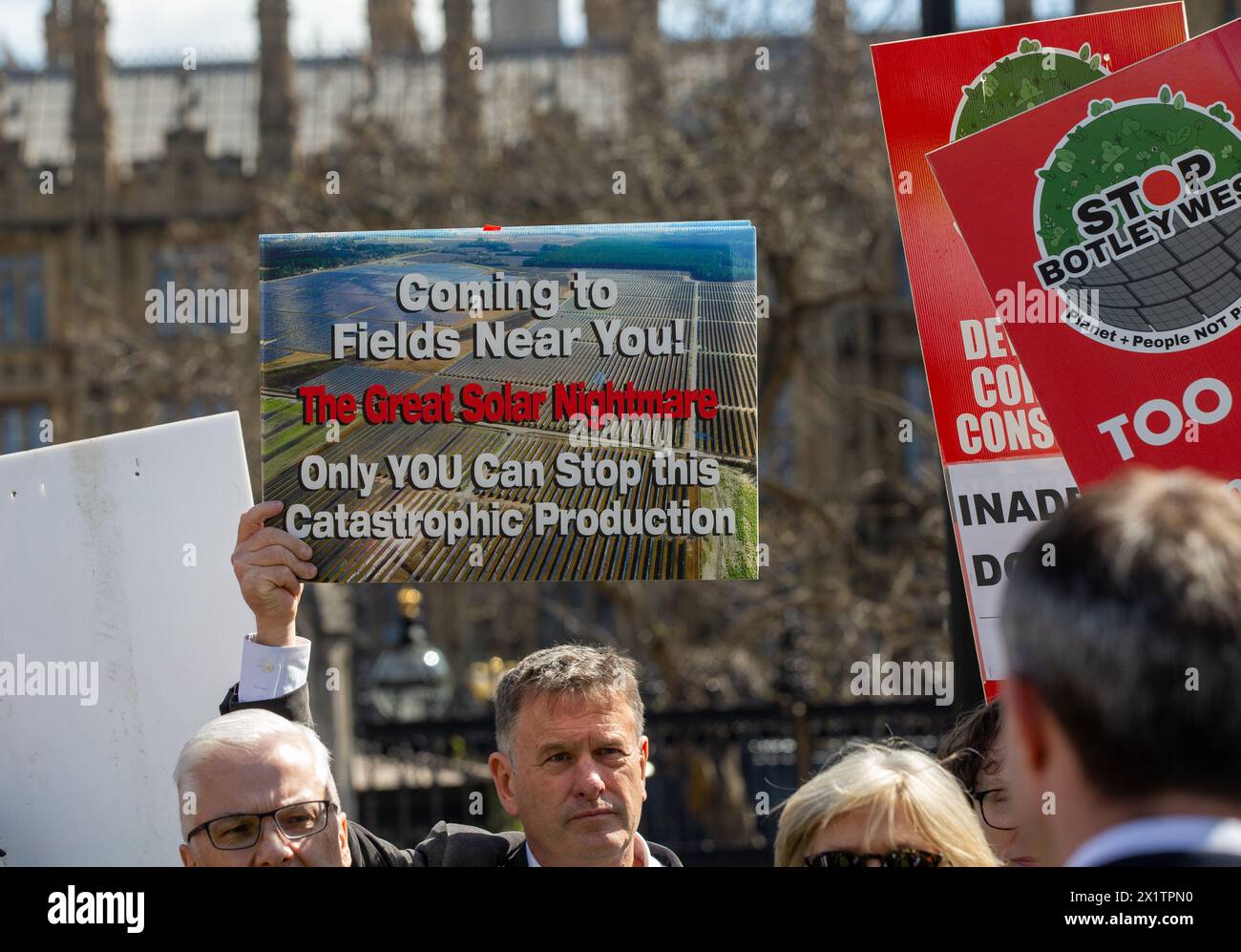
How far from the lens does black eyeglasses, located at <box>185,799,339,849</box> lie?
2938mm

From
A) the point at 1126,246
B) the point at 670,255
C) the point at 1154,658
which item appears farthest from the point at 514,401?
the point at 1154,658

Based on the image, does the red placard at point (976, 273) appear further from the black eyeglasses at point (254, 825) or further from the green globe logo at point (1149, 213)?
the black eyeglasses at point (254, 825)

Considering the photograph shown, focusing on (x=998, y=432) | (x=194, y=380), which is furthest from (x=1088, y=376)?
(x=194, y=380)

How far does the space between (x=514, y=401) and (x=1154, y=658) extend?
5.73 ft

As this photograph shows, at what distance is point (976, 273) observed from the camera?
11.7ft

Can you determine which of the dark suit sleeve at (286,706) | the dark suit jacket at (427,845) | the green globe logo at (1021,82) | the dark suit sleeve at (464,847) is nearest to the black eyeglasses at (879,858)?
the dark suit jacket at (427,845)

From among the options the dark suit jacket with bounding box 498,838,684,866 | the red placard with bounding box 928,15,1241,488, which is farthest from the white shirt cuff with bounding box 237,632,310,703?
the red placard with bounding box 928,15,1241,488

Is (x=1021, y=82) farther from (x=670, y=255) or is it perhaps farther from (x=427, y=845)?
(x=427, y=845)

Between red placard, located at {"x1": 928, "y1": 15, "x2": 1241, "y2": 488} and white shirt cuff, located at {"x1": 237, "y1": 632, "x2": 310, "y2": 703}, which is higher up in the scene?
red placard, located at {"x1": 928, "y1": 15, "x2": 1241, "y2": 488}

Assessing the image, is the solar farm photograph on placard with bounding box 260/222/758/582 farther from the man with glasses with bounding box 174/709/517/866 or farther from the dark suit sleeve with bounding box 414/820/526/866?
the dark suit sleeve with bounding box 414/820/526/866

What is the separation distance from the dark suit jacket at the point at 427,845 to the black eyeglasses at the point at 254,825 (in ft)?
0.76

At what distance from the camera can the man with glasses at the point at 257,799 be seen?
293 centimetres

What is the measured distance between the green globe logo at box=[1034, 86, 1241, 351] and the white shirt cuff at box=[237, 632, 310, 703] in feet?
5.27

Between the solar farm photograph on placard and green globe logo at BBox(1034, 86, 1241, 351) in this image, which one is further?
green globe logo at BBox(1034, 86, 1241, 351)
